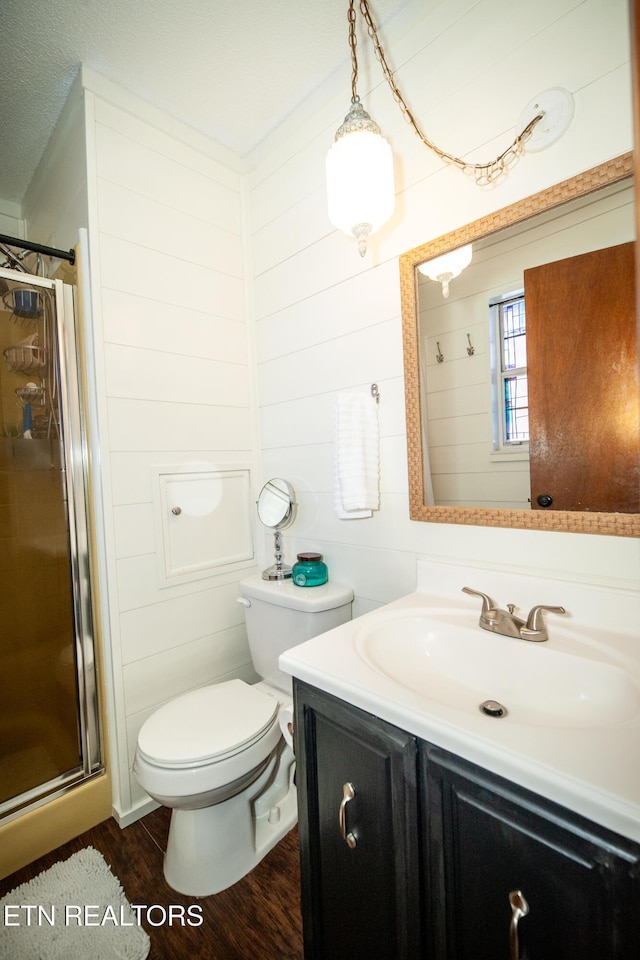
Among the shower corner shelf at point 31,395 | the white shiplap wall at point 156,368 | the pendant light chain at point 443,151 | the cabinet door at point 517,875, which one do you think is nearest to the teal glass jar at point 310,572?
the white shiplap wall at point 156,368

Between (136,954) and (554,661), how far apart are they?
124 cm

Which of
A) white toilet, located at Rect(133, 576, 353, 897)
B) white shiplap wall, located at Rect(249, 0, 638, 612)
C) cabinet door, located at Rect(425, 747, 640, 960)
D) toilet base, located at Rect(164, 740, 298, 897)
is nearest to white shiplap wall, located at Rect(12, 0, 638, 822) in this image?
white shiplap wall, located at Rect(249, 0, 638, 612)

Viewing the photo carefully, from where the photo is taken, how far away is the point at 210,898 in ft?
3.81

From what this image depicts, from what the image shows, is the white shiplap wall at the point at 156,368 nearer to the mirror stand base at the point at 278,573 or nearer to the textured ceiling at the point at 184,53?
the textured ceiling at the point at 184,53

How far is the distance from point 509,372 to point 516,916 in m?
1.02

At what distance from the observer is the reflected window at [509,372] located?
3.44 ft

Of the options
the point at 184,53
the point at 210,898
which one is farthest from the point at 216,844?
the point at 184,53

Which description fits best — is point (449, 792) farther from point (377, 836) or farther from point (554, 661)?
point (554, 661)

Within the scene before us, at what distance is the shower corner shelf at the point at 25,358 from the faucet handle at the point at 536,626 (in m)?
1.68

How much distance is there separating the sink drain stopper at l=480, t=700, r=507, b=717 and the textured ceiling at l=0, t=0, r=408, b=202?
1866mm

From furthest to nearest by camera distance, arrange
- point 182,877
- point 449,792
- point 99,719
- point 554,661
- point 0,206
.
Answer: point 0,206, point 99,719, point 182,877, point 554,661, point 449,792

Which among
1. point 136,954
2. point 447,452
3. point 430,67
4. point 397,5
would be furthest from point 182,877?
point 397,5

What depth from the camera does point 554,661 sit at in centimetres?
84

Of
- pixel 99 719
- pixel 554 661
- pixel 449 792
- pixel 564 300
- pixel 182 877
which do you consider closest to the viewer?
pixel 449 792
